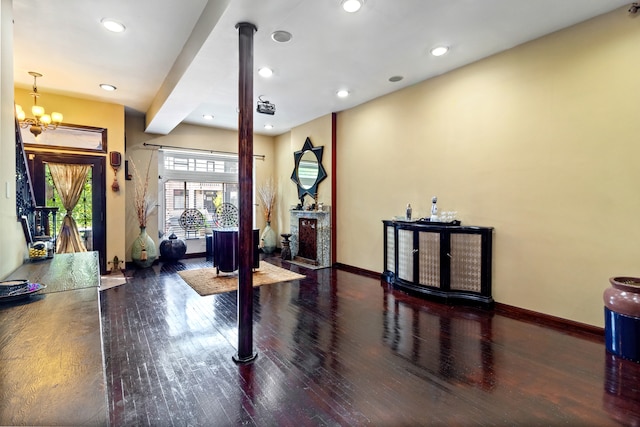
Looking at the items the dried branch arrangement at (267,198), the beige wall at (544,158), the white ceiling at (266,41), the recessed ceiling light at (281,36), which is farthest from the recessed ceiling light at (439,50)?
the dried branch arrangement at (267,198)

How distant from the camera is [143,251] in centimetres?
601

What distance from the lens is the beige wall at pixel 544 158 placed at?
2928 millimetres

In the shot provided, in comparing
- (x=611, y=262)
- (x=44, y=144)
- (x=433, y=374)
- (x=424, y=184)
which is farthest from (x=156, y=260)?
(x=611, y=262)

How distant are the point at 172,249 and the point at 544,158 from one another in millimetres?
6563

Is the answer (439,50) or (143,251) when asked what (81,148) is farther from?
(439,50)

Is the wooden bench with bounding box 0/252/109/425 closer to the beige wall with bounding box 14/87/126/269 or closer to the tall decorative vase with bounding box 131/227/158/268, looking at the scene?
the beige wall with bounding box 14/87/126/269

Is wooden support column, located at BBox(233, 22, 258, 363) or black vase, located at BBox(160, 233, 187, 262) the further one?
black vase, located at BBox(160, 233, 187, 262)

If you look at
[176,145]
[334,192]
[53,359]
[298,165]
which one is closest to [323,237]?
[334,192]

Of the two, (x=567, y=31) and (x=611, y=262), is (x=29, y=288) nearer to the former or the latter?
(x=611, y=262)

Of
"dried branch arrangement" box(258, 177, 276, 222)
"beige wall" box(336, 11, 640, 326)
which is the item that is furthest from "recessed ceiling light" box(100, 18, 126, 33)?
"dried branch arrangement" box(258, 177, 276, 222)

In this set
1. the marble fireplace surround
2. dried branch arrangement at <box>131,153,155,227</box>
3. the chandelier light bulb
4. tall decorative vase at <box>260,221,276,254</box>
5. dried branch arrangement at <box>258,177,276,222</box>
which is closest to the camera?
the chandelier light bulb

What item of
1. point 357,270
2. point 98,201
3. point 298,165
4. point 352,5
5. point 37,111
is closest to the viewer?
point 352,5

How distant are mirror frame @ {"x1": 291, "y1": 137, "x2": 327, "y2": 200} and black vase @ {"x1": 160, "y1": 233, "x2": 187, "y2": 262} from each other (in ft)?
9.21

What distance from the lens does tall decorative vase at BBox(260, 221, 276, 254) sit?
7691 millimetres
